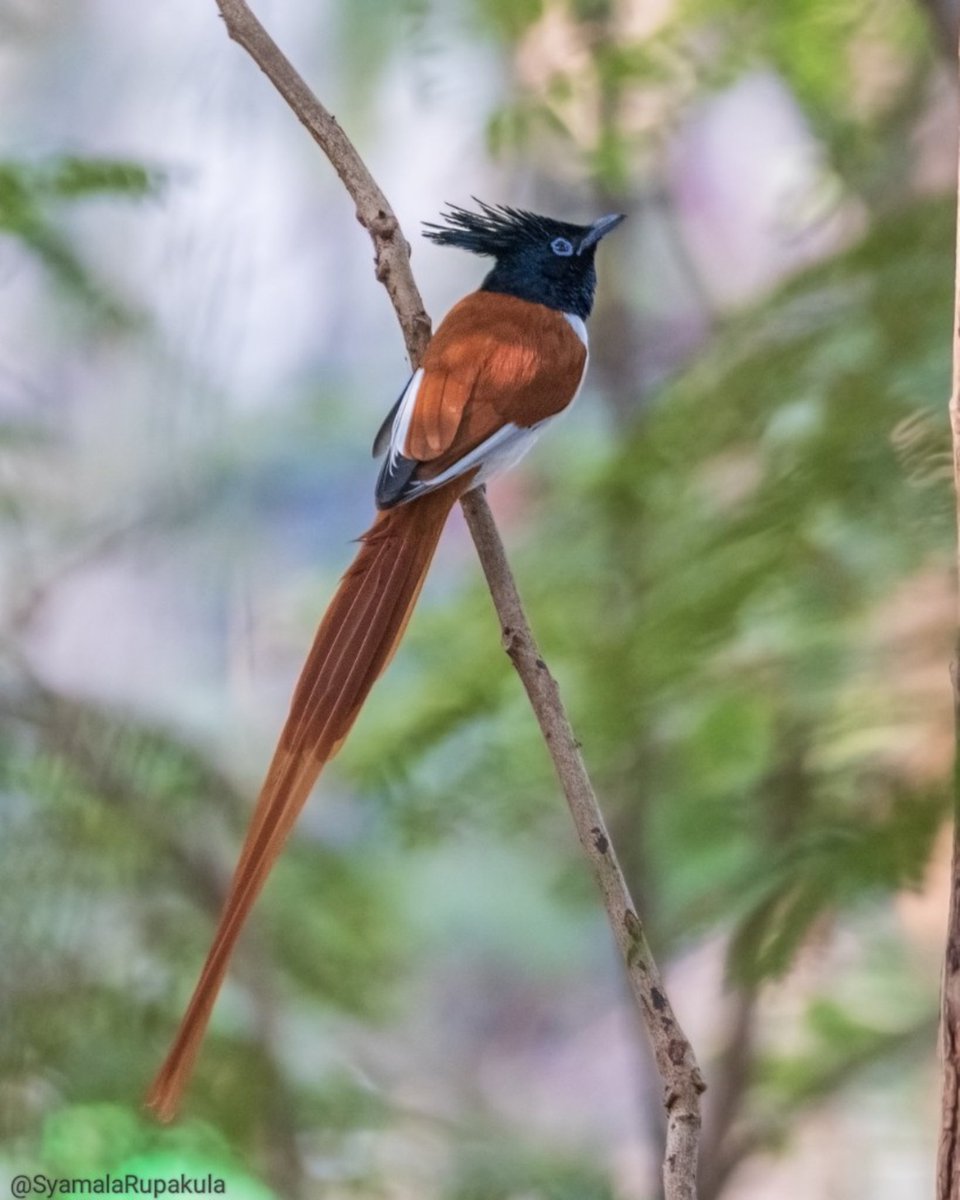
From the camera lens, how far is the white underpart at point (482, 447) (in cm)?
105

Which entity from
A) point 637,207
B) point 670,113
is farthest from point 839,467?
point 637,207

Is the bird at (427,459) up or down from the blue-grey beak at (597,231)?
down

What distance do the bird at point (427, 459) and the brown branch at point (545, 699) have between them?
39 millimetres

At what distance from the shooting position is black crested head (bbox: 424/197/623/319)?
1390 mm

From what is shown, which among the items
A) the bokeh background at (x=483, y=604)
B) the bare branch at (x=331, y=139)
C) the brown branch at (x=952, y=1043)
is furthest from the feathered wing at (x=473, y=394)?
the brown branch at (x=952, y=1043)

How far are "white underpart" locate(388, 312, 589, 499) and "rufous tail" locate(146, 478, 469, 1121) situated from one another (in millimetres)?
24

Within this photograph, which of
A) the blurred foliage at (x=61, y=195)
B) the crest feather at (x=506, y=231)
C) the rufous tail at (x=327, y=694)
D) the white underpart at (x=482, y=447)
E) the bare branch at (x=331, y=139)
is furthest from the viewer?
the crest feather at (x=506, y=231)

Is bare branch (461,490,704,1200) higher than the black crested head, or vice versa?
the black crested head

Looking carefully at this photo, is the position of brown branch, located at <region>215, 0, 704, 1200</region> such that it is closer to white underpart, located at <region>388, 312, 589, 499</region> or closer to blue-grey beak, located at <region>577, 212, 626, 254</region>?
white underpart, located at <region>388, 312, 589, 499</region>

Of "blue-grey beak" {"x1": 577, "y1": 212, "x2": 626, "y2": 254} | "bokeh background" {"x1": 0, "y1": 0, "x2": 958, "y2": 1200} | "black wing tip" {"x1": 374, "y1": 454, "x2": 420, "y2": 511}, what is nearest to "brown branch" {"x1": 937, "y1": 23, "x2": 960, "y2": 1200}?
"bokeh background" {"x1": 0, "y1": 0, "x2": 958, "y2": 1200}

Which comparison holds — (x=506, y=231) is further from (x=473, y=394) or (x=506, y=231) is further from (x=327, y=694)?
(x=327, y=694)

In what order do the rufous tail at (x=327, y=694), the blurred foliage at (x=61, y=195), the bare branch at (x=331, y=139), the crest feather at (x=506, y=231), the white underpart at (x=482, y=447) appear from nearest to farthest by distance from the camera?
the rufous tail at (x=327, y=694) < the bare branch at (x=331, y=139) < the white underpart at (x=482, y=447) < the blurred foliage at (x=61, y=195) < the crest feather at (x=506, y=231)

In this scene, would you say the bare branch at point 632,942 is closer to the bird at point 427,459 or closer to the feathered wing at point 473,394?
the bird at point 427,459

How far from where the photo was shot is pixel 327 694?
→ 88 cm
